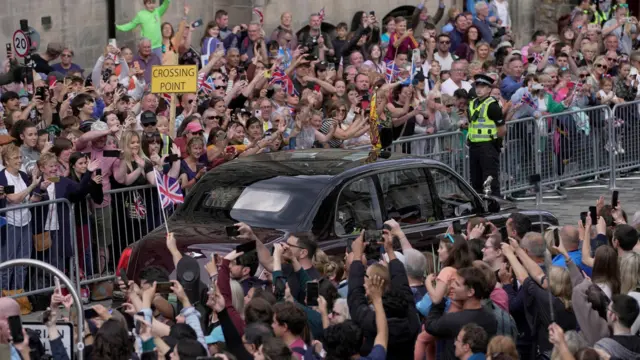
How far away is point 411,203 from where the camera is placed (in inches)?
513

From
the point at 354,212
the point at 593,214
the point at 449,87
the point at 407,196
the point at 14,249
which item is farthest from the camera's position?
the point at 449,87

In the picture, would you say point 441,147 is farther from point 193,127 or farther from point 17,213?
point 17,213

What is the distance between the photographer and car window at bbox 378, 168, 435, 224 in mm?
12812

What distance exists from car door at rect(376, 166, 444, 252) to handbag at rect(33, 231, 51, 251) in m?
3.30

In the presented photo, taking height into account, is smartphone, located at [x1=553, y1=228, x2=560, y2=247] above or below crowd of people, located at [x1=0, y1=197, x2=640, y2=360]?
above

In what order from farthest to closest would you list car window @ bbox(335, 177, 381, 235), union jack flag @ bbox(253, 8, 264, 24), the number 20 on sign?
union jack flag @ bbox(253, 8, 264, 24) → the number 20 on sign → car window @ bbox(335, 177, 381, 235)

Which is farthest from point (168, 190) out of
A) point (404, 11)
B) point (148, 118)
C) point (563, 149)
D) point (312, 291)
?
point (404, 11)

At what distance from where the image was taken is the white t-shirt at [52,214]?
13.6m

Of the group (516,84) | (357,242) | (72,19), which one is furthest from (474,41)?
(357,242)

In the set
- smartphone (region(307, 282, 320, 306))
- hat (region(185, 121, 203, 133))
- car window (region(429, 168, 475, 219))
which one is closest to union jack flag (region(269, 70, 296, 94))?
hat (region(185, 121, 203, 133))

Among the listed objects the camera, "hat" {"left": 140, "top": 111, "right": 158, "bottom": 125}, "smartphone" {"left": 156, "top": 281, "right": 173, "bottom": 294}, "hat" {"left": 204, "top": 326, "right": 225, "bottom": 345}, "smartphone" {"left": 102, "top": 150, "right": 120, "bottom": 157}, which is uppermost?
the camera

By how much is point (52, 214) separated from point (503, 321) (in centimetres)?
582

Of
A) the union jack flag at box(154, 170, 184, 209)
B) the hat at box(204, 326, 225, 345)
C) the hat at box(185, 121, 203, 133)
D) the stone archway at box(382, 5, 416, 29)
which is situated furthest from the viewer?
the stone archway at box(382, 5, 416, 29)

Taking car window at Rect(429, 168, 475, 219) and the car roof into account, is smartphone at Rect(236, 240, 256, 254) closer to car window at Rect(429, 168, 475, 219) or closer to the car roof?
the car roof
